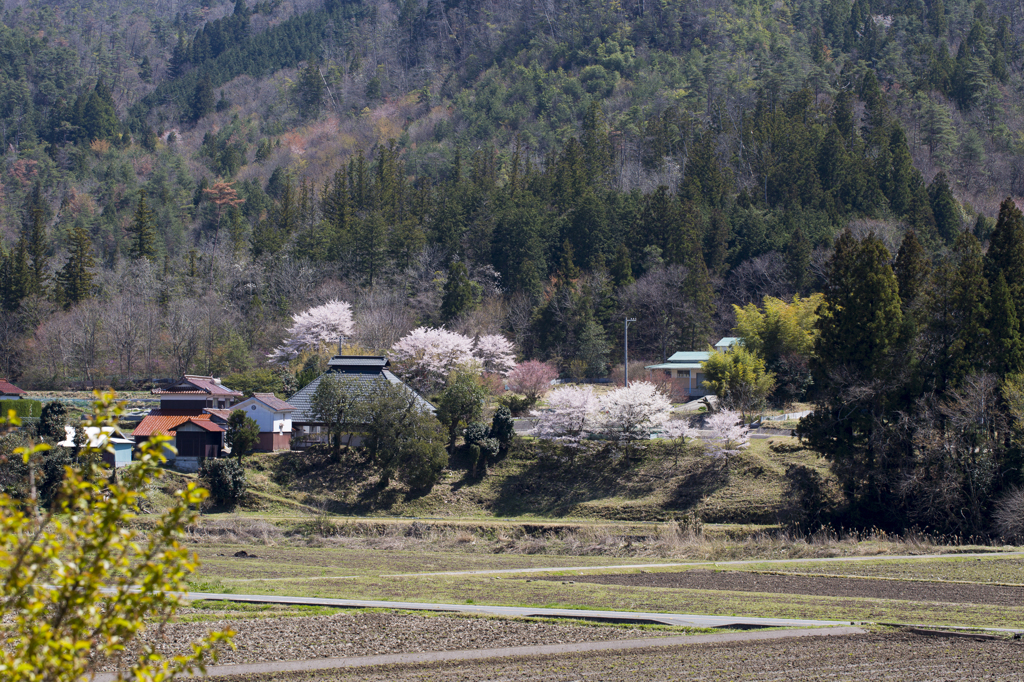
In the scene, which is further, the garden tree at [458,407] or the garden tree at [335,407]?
the garden tree at [458,407]

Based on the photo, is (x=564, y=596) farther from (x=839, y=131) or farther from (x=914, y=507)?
(x=839, y=131)

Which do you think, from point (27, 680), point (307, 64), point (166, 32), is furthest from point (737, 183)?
point (166, 32)

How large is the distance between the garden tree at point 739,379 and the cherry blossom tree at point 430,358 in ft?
42.1

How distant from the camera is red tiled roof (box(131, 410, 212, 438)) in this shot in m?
39.5

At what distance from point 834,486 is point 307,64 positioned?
149 metres

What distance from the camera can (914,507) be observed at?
101ft

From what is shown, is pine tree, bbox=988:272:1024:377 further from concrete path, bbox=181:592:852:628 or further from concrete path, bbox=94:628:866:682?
concrete path, bbox=94:628:866:682

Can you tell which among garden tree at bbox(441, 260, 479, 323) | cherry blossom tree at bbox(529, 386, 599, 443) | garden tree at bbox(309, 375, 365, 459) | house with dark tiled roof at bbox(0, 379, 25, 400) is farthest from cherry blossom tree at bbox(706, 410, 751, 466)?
house with dark tiled roof at bbox(0, 379, 25, 400)

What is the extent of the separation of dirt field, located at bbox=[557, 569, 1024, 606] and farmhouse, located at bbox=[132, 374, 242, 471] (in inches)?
846

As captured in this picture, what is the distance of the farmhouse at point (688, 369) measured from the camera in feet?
174

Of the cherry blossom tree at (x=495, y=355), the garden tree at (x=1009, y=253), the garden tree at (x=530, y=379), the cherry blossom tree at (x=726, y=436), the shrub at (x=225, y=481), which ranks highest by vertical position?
the garden tree at (x=1009, y=253)

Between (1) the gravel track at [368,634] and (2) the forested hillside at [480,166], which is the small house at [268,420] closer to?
(2) the forested hillside at [480,166]

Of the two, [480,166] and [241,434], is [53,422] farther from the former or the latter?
[480,166]

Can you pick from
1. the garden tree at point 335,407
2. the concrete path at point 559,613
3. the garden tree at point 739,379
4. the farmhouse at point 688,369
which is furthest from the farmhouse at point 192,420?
the farmhouse at point 688,369
